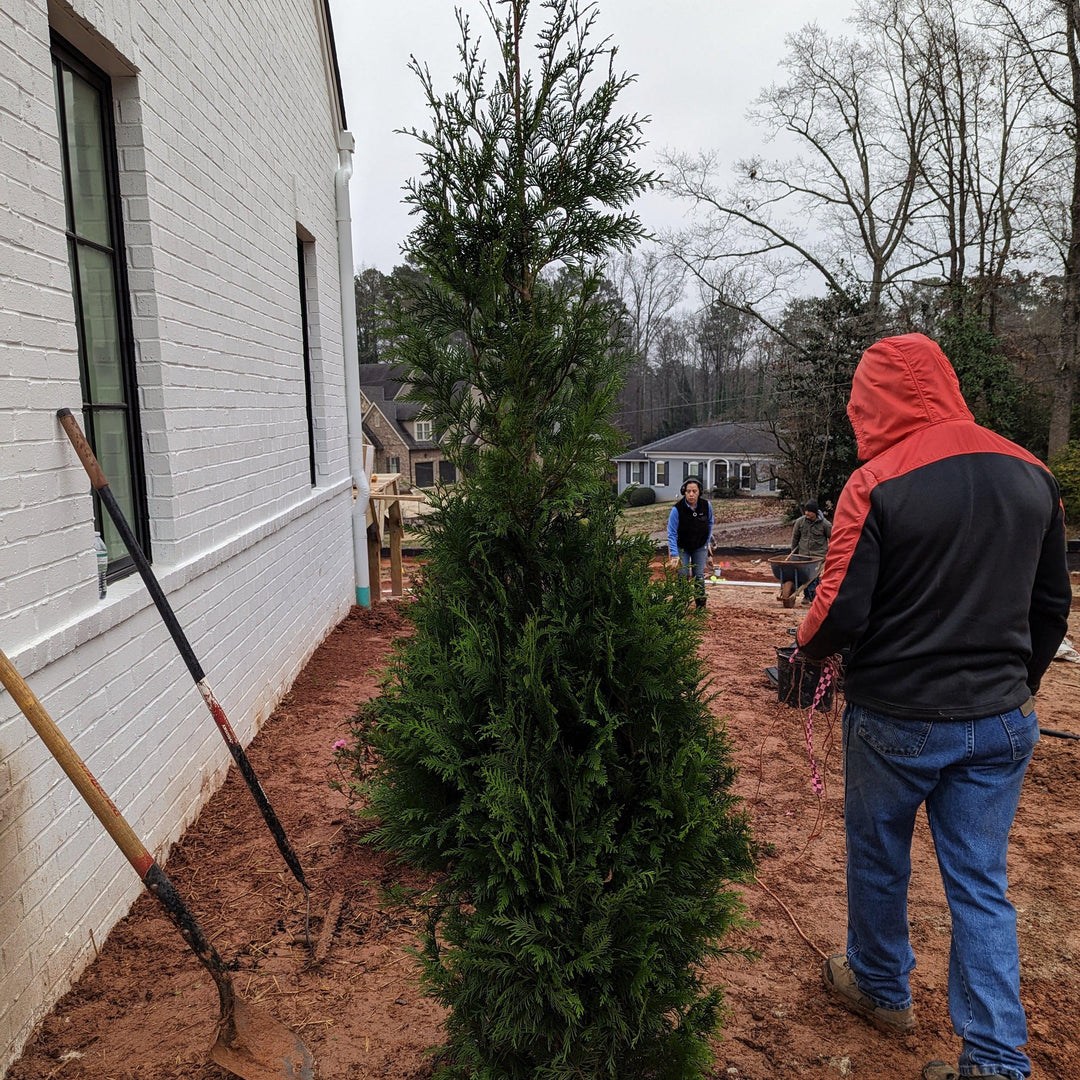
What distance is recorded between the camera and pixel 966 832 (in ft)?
7.73

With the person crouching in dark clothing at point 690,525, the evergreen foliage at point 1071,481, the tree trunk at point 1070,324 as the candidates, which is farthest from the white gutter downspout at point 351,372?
the tree trunk at point 1070,324

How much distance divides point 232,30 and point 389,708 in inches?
193

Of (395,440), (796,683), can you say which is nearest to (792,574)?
(796,683)

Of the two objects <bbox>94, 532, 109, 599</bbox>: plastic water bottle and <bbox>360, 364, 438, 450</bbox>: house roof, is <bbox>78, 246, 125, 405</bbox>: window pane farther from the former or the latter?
<bbox>360, 364, 438, 450</bbox>: house roof

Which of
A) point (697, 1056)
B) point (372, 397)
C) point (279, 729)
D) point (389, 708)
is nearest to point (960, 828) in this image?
point (697, 1056)

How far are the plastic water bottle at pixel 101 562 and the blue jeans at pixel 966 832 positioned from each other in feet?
9.05

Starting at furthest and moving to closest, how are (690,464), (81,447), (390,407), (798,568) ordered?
(690,464)
(390,407)
(798,568)
(81,447)

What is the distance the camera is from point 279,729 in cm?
543

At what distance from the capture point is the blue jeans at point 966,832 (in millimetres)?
2285

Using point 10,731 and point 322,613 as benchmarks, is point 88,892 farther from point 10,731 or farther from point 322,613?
point 322,613

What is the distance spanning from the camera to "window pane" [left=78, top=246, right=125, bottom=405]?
343 cm

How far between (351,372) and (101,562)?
662 centimetres

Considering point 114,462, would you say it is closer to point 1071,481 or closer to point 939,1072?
point 939,1072

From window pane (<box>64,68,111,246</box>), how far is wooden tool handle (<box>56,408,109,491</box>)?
1.08 meters
